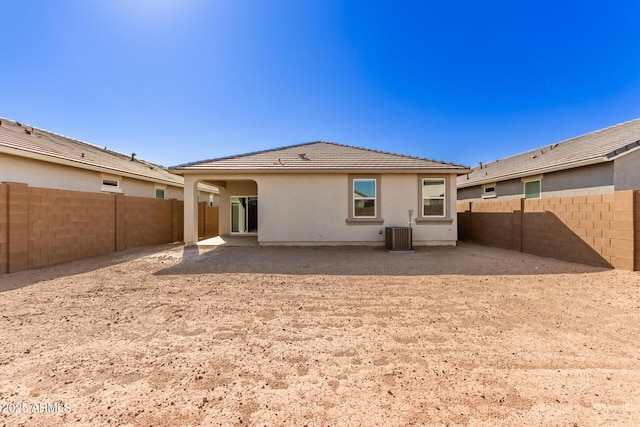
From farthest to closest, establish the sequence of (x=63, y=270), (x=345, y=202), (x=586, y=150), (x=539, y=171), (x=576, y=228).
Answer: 1. (x=539, y=171)
2. (x=586, y=150)
3. (x=345, y=202)
4. (x=576, y=228)
5. (x=63, y=270)

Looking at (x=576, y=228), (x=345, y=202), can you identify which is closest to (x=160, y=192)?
(x=345, y=202)

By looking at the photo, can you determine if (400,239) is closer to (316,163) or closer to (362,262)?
(362,262)

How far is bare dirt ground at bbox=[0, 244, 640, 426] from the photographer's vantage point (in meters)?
2.14

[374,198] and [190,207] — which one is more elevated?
[374,198]

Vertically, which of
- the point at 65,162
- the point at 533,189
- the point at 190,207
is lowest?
the point at 190,207

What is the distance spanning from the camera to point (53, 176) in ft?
33.2

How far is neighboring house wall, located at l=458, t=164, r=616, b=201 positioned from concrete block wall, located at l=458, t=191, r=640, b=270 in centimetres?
317

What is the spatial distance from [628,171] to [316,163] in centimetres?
1198

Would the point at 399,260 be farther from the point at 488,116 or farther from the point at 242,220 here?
the point at 488,116

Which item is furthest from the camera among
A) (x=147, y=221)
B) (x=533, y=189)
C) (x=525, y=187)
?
(x=525, y=187)

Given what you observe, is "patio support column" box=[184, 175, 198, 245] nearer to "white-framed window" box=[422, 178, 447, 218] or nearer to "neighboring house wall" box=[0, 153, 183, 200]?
"neighboring house wall" box=[0, 153, 183, 200]

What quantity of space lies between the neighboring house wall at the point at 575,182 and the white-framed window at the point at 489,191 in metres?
1.01

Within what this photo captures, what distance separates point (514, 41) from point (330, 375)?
1690 cm

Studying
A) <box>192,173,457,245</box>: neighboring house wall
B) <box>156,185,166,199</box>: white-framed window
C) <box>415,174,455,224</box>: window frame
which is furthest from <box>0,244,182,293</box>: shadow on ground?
<box>415,174,455,224</box>: window frame
